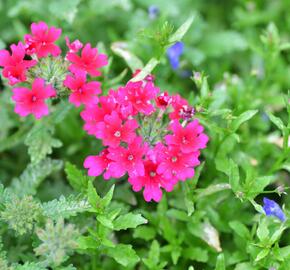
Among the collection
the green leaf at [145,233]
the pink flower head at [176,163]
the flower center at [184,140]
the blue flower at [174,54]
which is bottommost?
the green leaf at [145,233]

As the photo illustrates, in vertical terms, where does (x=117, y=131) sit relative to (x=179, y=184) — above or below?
above

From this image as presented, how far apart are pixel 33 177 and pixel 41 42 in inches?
30.5

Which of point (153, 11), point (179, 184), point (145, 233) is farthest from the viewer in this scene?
point (153, 11)

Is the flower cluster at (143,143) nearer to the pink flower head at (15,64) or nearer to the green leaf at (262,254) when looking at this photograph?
the pink flower head at (15,64)

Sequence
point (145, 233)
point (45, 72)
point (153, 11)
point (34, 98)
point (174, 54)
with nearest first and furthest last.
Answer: point (34, 98), point (45, 72), point (145, 233), point (174, 54), point (153, 11)

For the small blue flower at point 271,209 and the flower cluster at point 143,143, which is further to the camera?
the small blue flower at point 271,209

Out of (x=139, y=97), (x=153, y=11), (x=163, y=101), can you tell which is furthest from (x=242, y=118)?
(x=153, y=11)

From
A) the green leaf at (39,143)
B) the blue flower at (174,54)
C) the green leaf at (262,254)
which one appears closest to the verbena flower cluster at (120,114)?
the green leaf at (39,143)

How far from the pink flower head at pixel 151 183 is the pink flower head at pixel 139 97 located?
0.85 ft

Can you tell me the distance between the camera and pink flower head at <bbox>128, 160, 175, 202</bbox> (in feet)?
8.47

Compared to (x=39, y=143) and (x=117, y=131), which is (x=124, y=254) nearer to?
(x=117, y=131)

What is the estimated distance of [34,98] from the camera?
262cm

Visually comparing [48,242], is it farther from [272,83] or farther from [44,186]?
[272,83]

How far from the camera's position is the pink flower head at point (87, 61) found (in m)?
2.73
